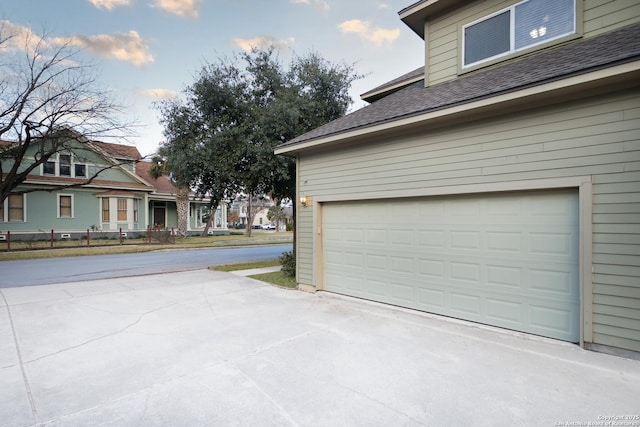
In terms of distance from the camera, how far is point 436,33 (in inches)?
264

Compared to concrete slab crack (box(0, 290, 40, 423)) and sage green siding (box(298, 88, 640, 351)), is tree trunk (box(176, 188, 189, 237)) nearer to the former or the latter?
concrete slab crack (box(0, 290, 40, 423))

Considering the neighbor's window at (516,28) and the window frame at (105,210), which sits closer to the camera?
the neighbor's window at (516,28)

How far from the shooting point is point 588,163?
12.8 ft

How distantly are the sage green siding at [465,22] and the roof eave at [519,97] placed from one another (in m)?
1.85

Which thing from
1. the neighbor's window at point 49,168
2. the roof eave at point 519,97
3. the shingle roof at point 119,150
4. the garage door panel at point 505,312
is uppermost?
the shingle roof at point 119,150

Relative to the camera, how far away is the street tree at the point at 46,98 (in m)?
13.2

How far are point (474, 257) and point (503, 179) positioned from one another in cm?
131

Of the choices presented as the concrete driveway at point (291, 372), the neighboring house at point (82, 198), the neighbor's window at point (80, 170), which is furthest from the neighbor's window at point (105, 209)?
the concrete driveway at point (291, 372)

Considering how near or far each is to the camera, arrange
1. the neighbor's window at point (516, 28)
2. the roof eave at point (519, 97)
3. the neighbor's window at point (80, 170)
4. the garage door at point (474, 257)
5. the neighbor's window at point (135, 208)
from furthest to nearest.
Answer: the neighbor's window at point (135, 208)
the neighbor's window at point (80, 170)
the neighbor's window at point (516, 28)
the garage door at point (474, 257)
the roof eave at point (519, 97)

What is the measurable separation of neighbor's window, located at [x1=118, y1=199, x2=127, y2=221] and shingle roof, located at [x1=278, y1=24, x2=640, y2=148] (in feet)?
69.2

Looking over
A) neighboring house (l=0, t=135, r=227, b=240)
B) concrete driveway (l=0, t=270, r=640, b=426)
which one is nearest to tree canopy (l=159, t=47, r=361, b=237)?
concrete driveway (l=0, t=270, r=640, b=426)

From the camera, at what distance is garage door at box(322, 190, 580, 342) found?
165 inches

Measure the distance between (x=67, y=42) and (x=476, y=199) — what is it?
1778cm

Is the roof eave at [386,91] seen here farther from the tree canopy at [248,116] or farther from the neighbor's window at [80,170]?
the neighbor's window at [80,170]
